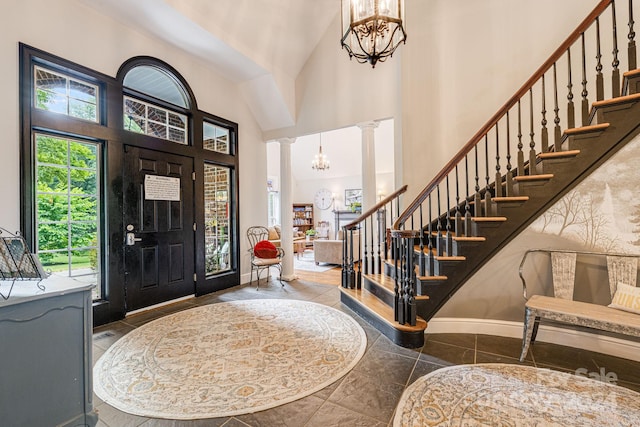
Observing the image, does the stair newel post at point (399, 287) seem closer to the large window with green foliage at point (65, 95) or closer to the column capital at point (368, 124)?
the column capital at point (368, 124)

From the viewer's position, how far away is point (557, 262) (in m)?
2.60

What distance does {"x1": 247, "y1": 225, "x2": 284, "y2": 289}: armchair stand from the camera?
4.74 metres

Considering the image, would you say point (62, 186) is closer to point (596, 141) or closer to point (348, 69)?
point (348, 69)

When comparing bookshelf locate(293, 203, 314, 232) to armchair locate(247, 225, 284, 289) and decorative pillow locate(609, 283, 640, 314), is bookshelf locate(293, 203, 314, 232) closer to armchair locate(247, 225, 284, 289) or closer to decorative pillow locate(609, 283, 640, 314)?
armchair locate(247, 225, 284, 289)

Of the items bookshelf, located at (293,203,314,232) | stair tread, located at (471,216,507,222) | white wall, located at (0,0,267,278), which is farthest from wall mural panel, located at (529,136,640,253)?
bookshelf, located at (293,203,314,232)

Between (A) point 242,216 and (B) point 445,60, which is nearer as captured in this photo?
(B) point 445,60

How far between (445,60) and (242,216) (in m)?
3.73

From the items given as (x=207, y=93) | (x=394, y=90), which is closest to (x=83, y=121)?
(x=207, y=93)

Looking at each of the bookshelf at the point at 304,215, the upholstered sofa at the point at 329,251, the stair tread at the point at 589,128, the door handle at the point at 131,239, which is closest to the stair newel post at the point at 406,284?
the stair tread at the point at 589,128

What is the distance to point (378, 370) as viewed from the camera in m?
2.21

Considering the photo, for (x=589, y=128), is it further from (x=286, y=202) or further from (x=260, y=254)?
(x=260, y=254)

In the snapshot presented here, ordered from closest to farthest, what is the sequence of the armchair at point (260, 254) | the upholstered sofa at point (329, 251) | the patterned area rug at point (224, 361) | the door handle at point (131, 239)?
1. the patterned area rug at point (224, 361)
2. the door handle at point (131, 239)
3. the armchair at point (260, 254)
4. the upholstered sofa at point (329, 251)

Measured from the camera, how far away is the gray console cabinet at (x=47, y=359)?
1312mm

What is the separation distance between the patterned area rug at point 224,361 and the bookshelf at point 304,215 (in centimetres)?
764
